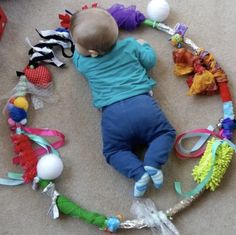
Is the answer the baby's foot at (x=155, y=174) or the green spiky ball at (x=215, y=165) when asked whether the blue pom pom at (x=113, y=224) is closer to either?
the baby's foot at (x=155, y=174)

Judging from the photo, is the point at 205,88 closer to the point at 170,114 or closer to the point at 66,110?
the point at 170,114

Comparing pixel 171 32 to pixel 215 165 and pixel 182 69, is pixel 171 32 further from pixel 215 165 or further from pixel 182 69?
pixel 215 165

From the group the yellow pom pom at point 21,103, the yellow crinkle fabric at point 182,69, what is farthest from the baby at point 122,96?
the yellow pom pom at point 21,103

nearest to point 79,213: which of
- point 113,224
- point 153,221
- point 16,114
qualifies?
point 113,224

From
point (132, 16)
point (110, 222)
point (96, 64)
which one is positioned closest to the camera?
point (110, 222)

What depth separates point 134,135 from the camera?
1293 millimetres

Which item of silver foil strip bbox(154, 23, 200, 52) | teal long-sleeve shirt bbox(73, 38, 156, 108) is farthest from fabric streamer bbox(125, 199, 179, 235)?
silver foil strip bbox(154, 23, 200, 52)

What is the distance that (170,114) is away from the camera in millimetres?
1412

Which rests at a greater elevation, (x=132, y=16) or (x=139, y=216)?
(x=132, y=16)

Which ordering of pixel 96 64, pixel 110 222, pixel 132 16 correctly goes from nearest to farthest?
pixel 110 222 < pixel 96 64 < pixel 132 16

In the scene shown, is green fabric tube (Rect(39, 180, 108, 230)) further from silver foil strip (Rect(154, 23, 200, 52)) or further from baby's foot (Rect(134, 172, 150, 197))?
silver foil strip (Rect(154, 23, 200, 52))

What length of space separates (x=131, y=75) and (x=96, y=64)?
0.38 ft

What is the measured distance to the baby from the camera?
125 centimetres

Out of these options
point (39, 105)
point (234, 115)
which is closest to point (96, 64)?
point (39, 105)
